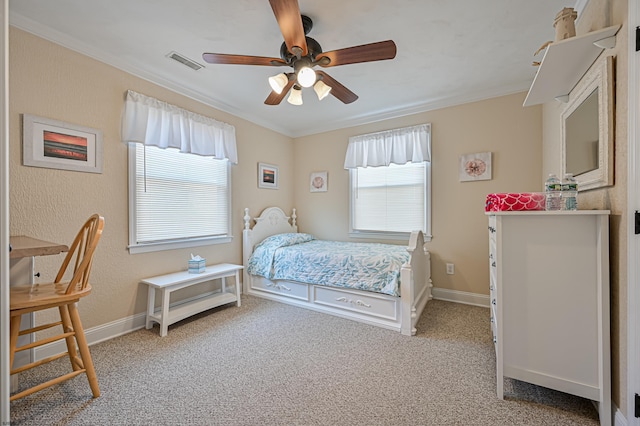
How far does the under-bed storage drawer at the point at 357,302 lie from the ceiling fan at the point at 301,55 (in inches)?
75.6

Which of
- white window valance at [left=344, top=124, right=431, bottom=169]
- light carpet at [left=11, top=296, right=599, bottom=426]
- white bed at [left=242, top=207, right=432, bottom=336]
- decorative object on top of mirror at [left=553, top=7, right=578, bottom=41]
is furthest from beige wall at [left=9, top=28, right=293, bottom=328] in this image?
decorative object on top of mirror at [left=553, top=7, right=578, bottom=41]

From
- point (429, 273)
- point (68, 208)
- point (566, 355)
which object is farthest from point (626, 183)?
point (68, 208)

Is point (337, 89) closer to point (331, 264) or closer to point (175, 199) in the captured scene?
point (331, 264)

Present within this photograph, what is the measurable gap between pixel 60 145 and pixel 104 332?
5.18 feet

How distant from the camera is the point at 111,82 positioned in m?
2.32

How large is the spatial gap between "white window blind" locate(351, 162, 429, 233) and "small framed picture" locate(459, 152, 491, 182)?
43 cm

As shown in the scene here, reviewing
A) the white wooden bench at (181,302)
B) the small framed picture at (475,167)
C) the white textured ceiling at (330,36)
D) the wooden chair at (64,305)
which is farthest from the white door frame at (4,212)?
the small framed picture at (475,167)

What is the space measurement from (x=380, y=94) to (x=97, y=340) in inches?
145

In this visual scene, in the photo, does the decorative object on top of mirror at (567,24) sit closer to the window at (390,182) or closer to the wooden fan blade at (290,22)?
the wooden fan blade at (290,22)

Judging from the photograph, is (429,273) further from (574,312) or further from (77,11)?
(77,11)

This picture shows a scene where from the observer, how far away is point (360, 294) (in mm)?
2637

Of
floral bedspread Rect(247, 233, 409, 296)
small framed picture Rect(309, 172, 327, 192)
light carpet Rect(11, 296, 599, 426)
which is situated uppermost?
small framed picture Rect(309, 172, 327, 192)

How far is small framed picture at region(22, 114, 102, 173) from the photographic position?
6.19 ft

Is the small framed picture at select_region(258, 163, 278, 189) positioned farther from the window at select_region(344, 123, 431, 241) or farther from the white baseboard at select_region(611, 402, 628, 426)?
the white baseboard at select_region(611, 402, 628, 426)
